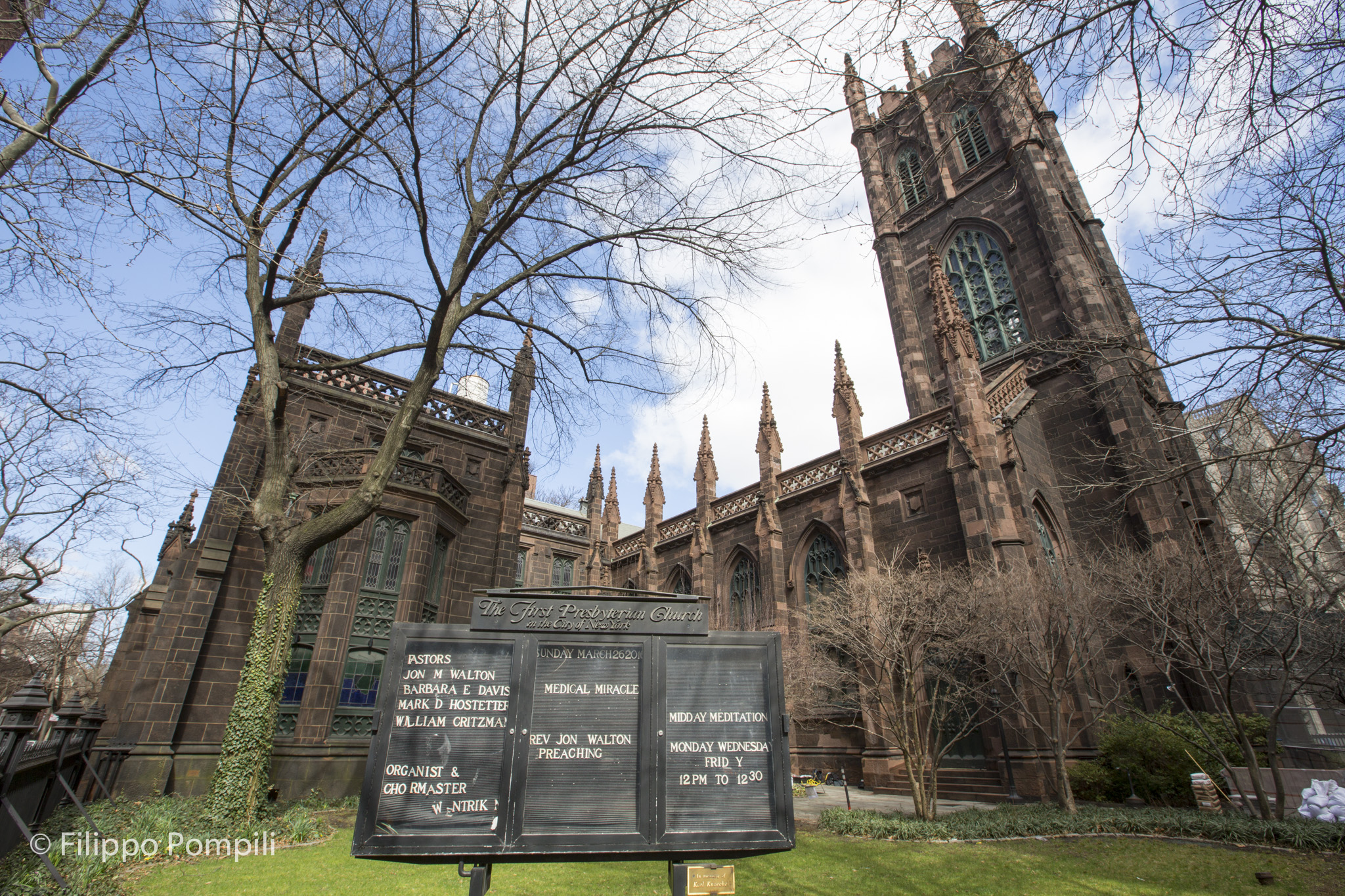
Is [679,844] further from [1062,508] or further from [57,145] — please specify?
[1062,508]

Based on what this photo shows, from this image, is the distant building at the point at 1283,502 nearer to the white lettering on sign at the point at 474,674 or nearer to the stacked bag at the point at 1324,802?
the stacked bag at the point at 1324,802

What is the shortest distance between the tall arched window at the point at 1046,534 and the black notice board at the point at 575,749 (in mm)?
14837

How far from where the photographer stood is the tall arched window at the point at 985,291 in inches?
922

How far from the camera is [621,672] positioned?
13.1 ft

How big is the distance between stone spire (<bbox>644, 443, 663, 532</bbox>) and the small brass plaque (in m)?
24.5

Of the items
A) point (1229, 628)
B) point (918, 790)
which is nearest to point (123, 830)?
point (918, 790)

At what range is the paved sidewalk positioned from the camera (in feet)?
41.5

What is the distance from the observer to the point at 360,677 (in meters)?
13.7

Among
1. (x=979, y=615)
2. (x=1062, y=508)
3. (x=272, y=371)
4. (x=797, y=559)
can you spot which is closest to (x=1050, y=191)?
(x=1062, y=508)

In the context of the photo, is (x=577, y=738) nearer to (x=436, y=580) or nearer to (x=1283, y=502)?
(x=1283, y=502)

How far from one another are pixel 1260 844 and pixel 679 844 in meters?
9.88

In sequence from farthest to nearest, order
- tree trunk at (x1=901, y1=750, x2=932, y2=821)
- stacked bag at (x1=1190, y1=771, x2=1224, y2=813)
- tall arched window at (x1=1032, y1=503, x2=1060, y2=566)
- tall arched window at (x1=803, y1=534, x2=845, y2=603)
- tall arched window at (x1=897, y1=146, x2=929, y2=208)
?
tall arched window at (x1=897, y1=146, x2=929, y2=208)
tall arched window at (x1=803, y1=534, x2=845, y2=603)
tall arched window at (x1=1032, y1=503, x2=1060, y2=566)
stacked bag at (x1=1190, y1=771, x2=1224, y2=813)
tree trunk at (x1=901, y1=750, x2=932, y2=821)

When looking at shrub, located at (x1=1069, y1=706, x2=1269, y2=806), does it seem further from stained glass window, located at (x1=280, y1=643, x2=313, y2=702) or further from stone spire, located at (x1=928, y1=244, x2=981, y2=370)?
stained glass window, located at (x1=280, y1=643, x2=313, y2=702)

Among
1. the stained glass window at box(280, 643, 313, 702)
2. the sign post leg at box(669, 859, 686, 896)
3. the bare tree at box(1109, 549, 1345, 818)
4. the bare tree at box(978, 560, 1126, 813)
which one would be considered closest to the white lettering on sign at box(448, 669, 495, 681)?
the sign post leg at box(669, 859, 686, 896)
